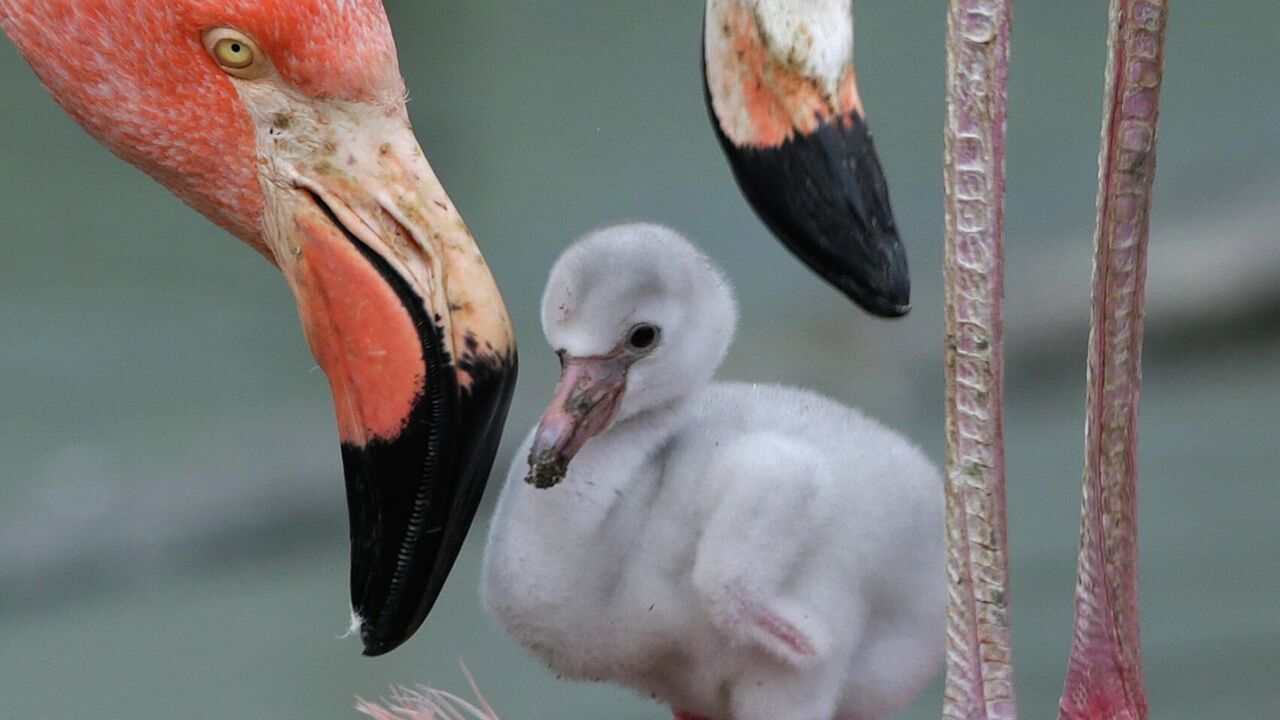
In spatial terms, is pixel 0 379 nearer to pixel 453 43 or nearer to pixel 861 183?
pixel 453 43

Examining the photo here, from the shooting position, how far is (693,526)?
1.41 metres

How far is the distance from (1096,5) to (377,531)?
9.48ft

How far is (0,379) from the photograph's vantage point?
11.2 ft

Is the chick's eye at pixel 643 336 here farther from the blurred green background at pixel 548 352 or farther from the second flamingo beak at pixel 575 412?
the blurred green background at pixel 548 352

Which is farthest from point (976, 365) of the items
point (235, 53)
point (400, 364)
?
point (235, 53)

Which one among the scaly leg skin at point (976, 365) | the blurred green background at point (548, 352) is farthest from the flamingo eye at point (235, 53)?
the blurred green background at point (548, 352)

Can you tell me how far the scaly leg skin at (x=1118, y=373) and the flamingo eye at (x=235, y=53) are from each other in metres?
0.53

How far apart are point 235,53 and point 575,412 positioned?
380 millimetres

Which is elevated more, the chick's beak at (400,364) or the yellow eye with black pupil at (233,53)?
the yellow eye with black pupil at (233,53)

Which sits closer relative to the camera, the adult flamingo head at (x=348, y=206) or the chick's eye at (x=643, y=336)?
the adult flamingo head at (x=348, y=206)

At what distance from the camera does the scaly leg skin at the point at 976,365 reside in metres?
1.07

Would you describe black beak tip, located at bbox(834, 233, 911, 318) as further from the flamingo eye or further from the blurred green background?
the blurred green background

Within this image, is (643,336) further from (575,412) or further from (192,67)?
(192,67)

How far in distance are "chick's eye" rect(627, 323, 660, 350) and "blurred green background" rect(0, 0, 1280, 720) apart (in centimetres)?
151
